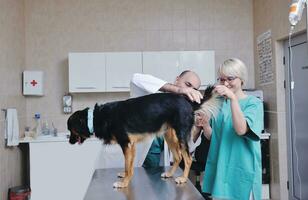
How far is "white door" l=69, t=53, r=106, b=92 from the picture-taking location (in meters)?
4.25

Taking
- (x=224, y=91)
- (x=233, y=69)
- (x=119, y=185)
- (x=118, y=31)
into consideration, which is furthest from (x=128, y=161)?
(x=118, y=31)

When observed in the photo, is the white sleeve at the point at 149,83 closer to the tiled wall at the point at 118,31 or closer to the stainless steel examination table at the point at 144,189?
the stainless steel examination table at the point at 144,189

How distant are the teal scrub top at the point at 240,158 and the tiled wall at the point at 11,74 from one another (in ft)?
9.04

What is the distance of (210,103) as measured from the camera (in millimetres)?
1663

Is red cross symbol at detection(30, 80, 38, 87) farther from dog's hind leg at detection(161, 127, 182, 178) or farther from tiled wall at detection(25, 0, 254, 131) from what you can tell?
dog's hind leg at detection(161, 127, 182, 178)

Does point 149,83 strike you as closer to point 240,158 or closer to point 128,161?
point 128,161

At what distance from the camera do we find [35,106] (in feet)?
15.1

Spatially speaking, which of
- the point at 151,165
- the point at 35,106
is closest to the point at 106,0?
the point at 35,106

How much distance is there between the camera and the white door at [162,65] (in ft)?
14.1

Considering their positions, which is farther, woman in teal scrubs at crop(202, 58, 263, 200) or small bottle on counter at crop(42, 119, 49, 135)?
small bottle on counter at crop(42, 119, 49, 135)

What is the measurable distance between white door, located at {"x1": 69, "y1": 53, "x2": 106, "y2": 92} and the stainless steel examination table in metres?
2.44

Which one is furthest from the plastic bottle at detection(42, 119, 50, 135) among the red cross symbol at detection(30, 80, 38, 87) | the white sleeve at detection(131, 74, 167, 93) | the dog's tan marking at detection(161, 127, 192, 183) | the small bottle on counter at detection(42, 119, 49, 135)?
the dog's tan marking at detection(161, 127, 192, 183)

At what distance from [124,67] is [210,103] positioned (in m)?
2.74

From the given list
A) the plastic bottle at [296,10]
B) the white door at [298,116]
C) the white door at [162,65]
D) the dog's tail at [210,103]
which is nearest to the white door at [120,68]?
the white door at [162,65]
